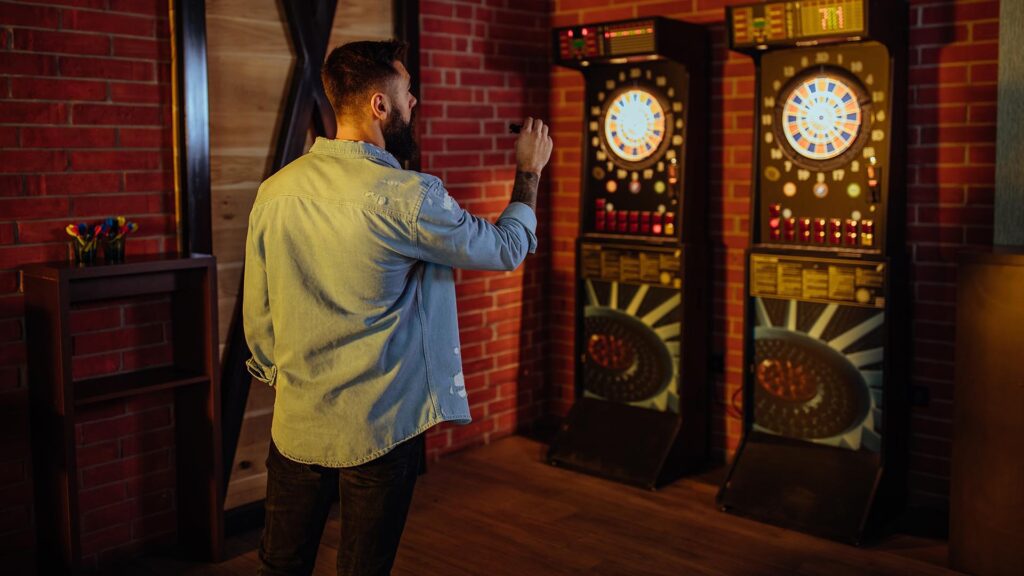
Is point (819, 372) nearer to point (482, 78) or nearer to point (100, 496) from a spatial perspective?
point (482, 78)

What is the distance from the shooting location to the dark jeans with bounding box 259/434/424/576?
213cm

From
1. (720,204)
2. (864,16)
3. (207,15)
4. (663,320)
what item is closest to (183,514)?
(207,15)

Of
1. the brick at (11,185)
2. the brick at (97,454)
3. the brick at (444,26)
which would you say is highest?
the brick at (444,26)

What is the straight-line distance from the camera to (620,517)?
378 centimetres

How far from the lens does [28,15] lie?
9.86 feet

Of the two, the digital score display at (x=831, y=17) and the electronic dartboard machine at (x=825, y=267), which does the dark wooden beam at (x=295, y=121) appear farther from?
the digital score display at (x=831, y=17)

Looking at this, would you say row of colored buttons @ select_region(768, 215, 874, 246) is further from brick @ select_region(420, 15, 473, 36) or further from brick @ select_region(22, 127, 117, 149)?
brick @ select_region(22, 127, 117, 149)

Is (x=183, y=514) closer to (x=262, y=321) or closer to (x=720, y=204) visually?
(x=262, y=321)

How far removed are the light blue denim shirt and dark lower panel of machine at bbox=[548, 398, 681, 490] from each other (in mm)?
2014

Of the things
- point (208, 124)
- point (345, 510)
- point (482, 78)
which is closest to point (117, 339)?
point (208, 124)

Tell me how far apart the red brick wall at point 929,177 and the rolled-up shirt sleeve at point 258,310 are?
2.41 meters

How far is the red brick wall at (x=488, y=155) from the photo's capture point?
4344mm

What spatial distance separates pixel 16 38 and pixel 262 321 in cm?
133

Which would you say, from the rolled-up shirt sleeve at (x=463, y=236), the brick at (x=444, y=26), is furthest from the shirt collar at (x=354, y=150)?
the brick at (x=444, y=26)
